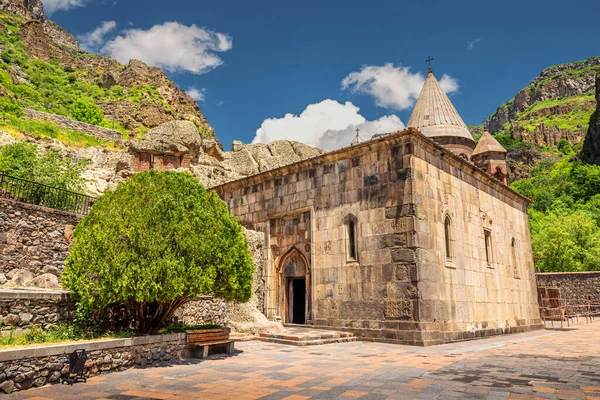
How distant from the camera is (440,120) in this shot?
2112 cm

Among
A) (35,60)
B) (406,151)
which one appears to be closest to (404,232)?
(406,151)

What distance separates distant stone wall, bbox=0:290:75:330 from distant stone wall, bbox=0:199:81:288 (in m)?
4.52

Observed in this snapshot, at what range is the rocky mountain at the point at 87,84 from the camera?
45.7 metres

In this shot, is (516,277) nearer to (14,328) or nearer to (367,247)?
(367,247)

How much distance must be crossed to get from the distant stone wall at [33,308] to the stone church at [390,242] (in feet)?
23.9

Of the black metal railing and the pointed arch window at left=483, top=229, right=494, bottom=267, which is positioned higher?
the black metal railing

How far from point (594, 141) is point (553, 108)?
6433 centimetres

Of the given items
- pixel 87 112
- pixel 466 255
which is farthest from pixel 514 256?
pixel 87 112

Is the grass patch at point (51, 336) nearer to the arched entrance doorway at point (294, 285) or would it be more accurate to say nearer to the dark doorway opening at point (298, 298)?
the arched entrance doorway at point (294, 285)

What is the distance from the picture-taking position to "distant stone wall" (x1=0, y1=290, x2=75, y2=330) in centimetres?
642

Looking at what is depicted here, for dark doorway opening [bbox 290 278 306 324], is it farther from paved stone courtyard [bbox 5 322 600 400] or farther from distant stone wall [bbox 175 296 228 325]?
paved stone courtyard [bbox 5 322 600 400]

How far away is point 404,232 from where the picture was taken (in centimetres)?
1106

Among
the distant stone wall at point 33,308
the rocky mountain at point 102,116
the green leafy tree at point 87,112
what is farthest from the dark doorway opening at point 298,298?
the green leafy tree at point 87,112

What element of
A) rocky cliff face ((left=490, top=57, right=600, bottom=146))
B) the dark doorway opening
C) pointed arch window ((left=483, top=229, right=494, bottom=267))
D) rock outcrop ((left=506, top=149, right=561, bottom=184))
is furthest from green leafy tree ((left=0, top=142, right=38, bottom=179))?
rocky cliff face ((left=490, top=57, right=600, bottom=146))
